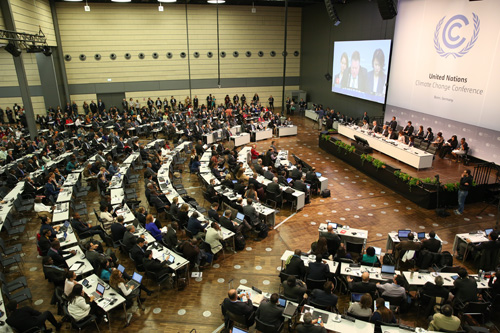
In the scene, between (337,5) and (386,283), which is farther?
(337,5)

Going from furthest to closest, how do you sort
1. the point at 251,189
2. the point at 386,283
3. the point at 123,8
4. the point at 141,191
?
the point at 123,8
the point at 141,191
the point at 251,189
the point at 386,283

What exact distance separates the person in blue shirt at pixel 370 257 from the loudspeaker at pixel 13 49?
16.5 meters

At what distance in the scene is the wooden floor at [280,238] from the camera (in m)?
6.75

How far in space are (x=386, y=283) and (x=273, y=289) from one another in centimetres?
245

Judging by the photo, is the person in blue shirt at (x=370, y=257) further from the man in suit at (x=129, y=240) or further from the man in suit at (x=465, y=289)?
the man in suit at (x=129, y=240)

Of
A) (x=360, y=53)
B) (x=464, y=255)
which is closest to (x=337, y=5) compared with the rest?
(x=360, y=53)

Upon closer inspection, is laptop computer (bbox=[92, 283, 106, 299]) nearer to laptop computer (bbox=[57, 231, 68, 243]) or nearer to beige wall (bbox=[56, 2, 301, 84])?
laptop computer (bbox=[57, 231, 68, 243])

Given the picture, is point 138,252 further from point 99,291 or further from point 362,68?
point 362,68

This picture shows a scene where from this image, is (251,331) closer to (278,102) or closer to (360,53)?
(360,53)

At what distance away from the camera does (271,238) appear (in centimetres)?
955

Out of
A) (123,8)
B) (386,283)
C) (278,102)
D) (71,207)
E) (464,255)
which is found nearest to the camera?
(386,283)

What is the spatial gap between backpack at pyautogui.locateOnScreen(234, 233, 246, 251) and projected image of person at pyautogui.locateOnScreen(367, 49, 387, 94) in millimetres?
13395

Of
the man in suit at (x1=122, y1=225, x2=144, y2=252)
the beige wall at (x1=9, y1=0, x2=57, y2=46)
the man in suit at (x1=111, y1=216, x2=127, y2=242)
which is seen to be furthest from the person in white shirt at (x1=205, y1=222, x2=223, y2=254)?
the beige wall at (x1=9, y1=0, x2=57, y2=46)

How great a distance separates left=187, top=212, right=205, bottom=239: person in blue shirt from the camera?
8484 mm
